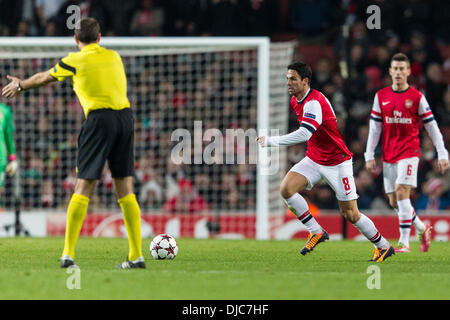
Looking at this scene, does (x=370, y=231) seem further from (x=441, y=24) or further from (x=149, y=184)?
(x=441, y=24)

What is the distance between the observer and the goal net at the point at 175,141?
1320cm

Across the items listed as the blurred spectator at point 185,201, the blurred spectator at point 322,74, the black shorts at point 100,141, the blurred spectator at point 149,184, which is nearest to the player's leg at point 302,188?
the black shorts at point 100,141

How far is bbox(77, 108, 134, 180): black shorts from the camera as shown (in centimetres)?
679

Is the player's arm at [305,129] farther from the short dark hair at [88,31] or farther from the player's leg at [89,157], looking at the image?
the short dark hair at [88,31]

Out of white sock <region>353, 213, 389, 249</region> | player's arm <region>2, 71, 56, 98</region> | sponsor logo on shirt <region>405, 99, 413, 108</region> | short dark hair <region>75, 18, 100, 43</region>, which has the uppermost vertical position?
short dark hair <region>75, 18, 100, 43</region>

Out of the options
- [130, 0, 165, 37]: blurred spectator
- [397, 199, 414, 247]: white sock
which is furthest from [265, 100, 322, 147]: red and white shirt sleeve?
[130, 0, 165, 37]: blurred spectator

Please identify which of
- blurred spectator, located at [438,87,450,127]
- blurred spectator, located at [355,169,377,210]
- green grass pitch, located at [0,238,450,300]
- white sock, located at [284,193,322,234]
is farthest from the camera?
blurred spectator, located at [438,87,450,127]

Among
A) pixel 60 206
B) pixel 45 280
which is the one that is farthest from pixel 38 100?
pixel 45 280

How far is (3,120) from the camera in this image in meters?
11.0

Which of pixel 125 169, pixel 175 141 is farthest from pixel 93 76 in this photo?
pixel 175 141

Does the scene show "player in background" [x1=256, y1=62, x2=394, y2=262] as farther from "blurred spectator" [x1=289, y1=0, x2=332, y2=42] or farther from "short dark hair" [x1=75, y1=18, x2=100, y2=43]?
"blurred spectator" [x1=289, y1=0, x2=332, y2=42]

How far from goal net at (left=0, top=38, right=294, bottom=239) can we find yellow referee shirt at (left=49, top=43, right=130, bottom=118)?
6.12m

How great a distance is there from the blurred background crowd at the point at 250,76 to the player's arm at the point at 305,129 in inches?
177
